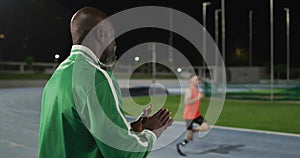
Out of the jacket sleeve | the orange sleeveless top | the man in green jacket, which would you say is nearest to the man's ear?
the man in green jacket

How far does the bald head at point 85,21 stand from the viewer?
75.8 inches

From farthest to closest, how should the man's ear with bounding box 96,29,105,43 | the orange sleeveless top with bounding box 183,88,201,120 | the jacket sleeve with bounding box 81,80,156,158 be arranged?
1. the orange sleeveless top with bounding box 183,88,201,120
2. the man's ear with bounding box 96,29,105,43
3. the jacket sleeve with bounding box 81,80,156,158

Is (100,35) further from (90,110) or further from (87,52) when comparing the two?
(90,110)

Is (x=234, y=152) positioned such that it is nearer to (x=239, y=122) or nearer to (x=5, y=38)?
(x=239, y=122)

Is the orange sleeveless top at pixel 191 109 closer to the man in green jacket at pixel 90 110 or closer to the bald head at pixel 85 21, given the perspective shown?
the man in green jacket at pixel 90 110

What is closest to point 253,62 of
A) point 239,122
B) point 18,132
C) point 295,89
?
point 295,89

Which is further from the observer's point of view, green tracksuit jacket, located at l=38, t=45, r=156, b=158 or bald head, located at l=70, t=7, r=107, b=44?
bald head, located at l=70, t=7, r=107, b=44

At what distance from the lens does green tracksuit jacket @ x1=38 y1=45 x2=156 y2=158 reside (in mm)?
1706

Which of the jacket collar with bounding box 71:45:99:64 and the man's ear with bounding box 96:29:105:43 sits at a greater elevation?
the man's ear with bounding box 96:29:105:43

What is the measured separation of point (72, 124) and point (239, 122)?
10.3 meters

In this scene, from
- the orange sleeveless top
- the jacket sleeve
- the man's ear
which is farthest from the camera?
the orange sleeveless top

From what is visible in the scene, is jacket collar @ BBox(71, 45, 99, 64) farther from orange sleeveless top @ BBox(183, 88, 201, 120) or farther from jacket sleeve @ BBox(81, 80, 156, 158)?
orange sleeveless top @ BBox(183, 88, 201, 120)

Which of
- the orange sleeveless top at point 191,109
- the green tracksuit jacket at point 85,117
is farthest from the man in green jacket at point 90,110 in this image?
the orange sleeveless top at point 191,109

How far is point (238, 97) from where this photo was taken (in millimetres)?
20188
